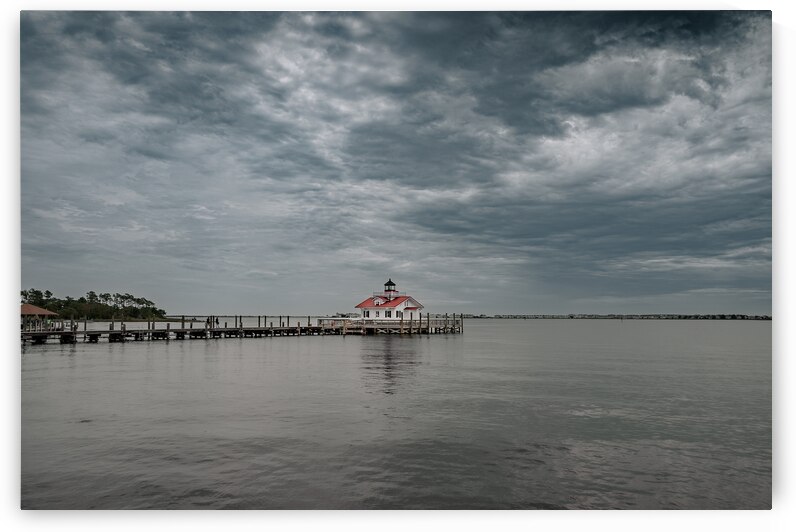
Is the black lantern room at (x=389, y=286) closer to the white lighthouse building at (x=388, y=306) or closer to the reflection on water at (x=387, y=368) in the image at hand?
the white lighthouse building at (x=388, y=306)

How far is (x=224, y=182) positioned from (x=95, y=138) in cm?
231

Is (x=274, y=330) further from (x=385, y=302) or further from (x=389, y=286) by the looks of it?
(x=389, y=286)

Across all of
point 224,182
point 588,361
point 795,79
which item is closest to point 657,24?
point 795,79

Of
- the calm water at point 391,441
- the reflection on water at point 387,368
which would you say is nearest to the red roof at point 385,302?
the reflection on water at point 387,368

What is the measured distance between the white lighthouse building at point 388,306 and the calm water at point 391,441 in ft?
103

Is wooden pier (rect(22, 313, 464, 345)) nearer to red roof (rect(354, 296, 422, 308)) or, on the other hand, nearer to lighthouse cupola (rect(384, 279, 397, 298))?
red roof (rect(354, 296, 422, 308))

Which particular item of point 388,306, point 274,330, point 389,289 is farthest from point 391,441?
point 389,289

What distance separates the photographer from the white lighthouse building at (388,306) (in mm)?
48875

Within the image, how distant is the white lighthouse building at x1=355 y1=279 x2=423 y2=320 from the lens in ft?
160

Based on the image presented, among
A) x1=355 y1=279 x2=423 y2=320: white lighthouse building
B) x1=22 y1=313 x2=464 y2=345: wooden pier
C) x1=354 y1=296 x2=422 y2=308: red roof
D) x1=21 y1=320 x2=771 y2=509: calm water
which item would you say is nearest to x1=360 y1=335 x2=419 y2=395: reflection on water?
x1=21 y1=320 x2=771 y2=509: calm water

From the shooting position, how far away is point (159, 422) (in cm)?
992

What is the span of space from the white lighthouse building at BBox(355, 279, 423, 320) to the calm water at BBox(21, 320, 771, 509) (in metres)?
31.4

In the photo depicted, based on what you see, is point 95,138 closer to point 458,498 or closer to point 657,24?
point 458,498

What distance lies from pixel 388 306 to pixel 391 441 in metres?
40.2
